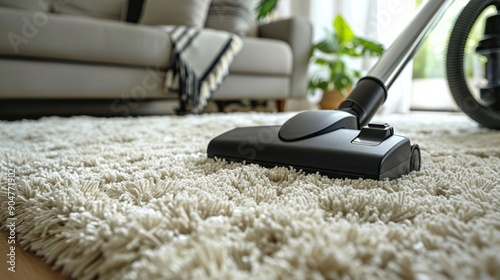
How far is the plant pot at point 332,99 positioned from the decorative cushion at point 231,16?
644 millimetres

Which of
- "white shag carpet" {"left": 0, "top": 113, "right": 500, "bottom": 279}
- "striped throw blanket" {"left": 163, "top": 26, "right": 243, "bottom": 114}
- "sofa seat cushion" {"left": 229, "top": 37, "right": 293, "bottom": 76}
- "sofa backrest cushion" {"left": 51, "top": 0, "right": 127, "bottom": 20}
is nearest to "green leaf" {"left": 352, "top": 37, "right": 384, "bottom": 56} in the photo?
"sofa seat cushion" {"left": 229, "top": 37, "right": 293, "bottom": 76}

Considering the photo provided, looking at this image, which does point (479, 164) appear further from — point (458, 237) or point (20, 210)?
point (20, 210)

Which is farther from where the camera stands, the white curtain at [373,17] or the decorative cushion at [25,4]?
the white curtain at [373,17]

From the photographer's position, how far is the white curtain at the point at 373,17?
2445mm

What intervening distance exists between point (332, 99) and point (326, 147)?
2.09 meters

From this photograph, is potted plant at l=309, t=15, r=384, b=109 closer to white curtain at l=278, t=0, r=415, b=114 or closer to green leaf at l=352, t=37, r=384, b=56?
green leaf at l=352, t=37, r=384, b=56

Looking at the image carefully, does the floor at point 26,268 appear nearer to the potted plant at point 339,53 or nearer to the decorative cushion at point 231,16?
the decorative cushion at point 231,16

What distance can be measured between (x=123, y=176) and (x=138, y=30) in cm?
124

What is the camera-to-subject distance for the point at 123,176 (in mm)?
460

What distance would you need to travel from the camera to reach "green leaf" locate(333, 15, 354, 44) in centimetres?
246

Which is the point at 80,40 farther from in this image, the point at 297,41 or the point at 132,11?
the point at 297,41

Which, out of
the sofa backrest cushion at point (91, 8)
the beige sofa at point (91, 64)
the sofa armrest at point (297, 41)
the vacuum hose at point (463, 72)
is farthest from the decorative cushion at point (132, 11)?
the vacuum hose at point (463, 72)

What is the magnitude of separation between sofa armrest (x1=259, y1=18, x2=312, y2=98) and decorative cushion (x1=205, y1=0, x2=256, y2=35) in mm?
175

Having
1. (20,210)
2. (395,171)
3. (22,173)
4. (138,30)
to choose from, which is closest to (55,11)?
(138,30)
